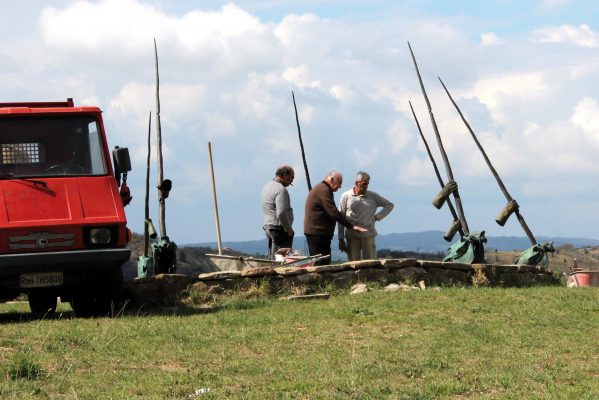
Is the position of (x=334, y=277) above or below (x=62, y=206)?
below

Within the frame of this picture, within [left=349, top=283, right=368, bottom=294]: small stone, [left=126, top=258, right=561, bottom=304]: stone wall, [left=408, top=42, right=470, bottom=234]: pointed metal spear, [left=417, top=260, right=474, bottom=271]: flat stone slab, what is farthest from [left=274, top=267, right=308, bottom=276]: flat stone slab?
[left=408, top=42, right=470, bottom=234]: pointed metal spear

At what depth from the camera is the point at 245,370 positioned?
28.1ft

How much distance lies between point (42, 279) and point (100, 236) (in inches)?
31.7

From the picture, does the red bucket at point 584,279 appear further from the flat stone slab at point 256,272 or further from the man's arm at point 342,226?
the flat stone slab at point 256,272

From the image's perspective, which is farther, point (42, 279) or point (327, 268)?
point (327, 268)

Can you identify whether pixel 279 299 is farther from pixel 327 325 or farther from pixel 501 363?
pixel 501 363

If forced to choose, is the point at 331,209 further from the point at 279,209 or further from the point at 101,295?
the point at 101,295

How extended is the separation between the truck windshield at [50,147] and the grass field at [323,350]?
67.4 inches

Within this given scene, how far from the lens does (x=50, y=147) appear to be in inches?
494

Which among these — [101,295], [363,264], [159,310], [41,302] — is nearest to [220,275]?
[159,310]

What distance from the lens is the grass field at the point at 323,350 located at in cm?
778

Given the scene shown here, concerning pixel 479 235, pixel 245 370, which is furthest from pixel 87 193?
pixel 479 235

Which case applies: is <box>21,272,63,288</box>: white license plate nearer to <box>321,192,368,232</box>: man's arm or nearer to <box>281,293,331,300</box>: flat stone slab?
<box>281,293,331,300</box>: flat stone slab

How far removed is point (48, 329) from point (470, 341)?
161 inches
